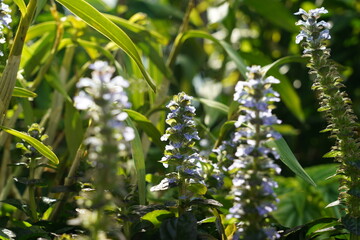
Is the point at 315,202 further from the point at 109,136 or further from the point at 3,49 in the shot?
the point at 109,136

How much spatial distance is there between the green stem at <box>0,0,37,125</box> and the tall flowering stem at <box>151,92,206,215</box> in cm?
21

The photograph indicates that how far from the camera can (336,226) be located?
0.63 m

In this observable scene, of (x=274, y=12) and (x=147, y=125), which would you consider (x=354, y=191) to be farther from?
(x=274, y=12)

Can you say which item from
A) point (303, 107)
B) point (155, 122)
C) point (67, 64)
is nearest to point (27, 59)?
point (67, 64)

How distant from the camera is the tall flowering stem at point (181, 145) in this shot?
635 millimetres

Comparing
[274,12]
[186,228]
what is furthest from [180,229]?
[274,12]

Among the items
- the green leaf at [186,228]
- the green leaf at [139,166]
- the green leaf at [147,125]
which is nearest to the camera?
the green leaf at [186,228]

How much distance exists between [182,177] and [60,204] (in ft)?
0.85

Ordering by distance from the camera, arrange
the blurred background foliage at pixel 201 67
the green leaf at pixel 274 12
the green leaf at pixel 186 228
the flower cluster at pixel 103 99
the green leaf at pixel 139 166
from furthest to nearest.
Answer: the green leaf at pixel 274 12, the blurred background foliage at pixel 201 67, the green leaf at pixel 139 166, the green leaf at pixel 186 228, the flower cluster at pixel 103 99

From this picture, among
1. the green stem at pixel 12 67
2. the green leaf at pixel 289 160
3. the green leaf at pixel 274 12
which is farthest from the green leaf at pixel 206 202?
the green leaf at pixel 274 12

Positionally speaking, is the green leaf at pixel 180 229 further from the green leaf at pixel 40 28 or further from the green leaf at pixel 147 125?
the green leaf at pixel 40 28

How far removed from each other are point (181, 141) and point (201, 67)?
1.14m

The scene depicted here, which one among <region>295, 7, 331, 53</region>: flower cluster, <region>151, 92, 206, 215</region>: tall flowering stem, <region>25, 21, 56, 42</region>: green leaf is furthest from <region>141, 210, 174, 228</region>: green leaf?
<region>25, 21, 56, 42</region>: green leaf

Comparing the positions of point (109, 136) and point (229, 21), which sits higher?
point (229, 21)
